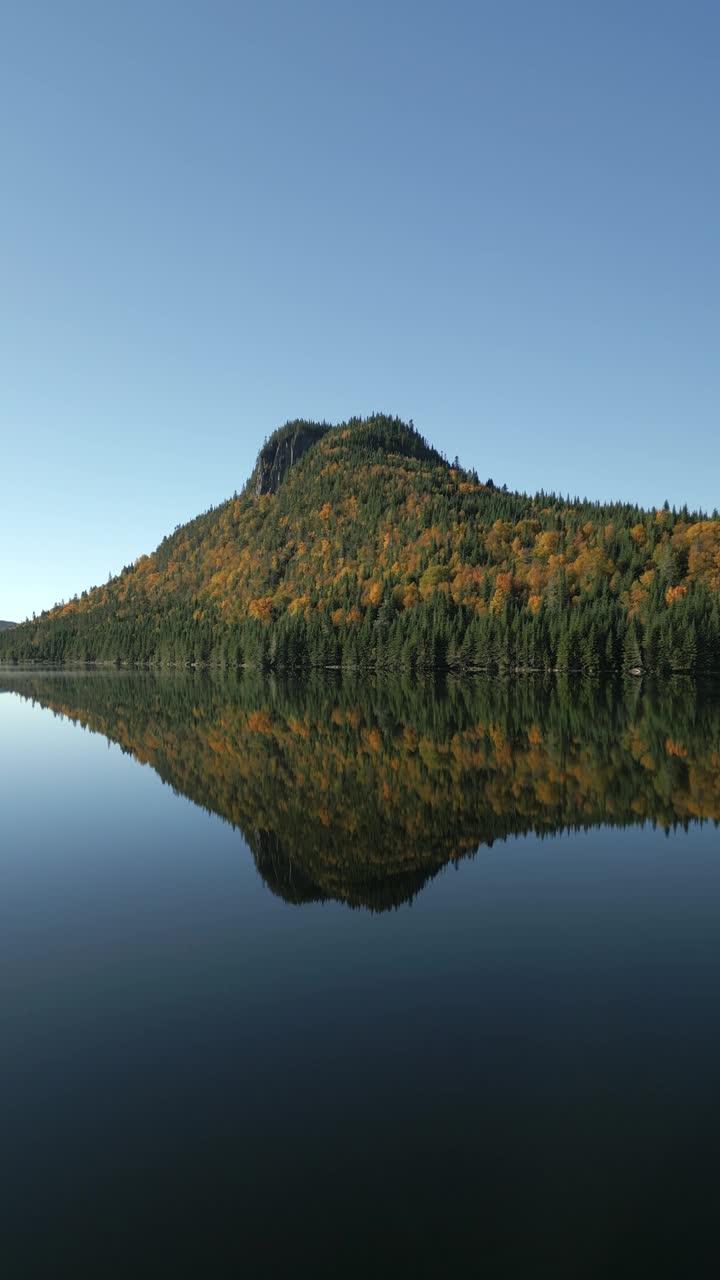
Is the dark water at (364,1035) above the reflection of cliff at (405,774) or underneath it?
underneath

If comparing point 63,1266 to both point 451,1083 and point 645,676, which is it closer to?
point 451,1083

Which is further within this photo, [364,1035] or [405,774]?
[405,774]

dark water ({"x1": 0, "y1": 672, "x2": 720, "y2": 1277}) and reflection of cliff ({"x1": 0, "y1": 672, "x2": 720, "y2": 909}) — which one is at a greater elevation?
reflection of cliff ({"x1": 0, "y1": 672, "x2": 720, "y2": 909})

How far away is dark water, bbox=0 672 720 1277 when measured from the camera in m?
9.98

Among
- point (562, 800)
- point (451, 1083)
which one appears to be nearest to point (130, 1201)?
point (451, 1083)

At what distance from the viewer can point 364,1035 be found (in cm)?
1498

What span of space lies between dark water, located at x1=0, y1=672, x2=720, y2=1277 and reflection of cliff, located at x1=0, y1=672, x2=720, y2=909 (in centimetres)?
32

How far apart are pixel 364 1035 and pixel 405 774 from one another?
28401 millimetres

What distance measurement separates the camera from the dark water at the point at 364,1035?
998 cm

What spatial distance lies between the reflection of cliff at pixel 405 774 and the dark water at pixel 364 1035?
0.32 meters

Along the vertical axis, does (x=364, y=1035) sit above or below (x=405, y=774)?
below

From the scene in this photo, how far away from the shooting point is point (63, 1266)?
9500 millimetres

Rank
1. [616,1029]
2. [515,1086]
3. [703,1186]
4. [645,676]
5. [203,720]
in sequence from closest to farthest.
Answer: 1. [703,1186]
2. [515,1086]
3. [616,1029]
4. [203,720]
5. [645,676]

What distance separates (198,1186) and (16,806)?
31775 millimetres
